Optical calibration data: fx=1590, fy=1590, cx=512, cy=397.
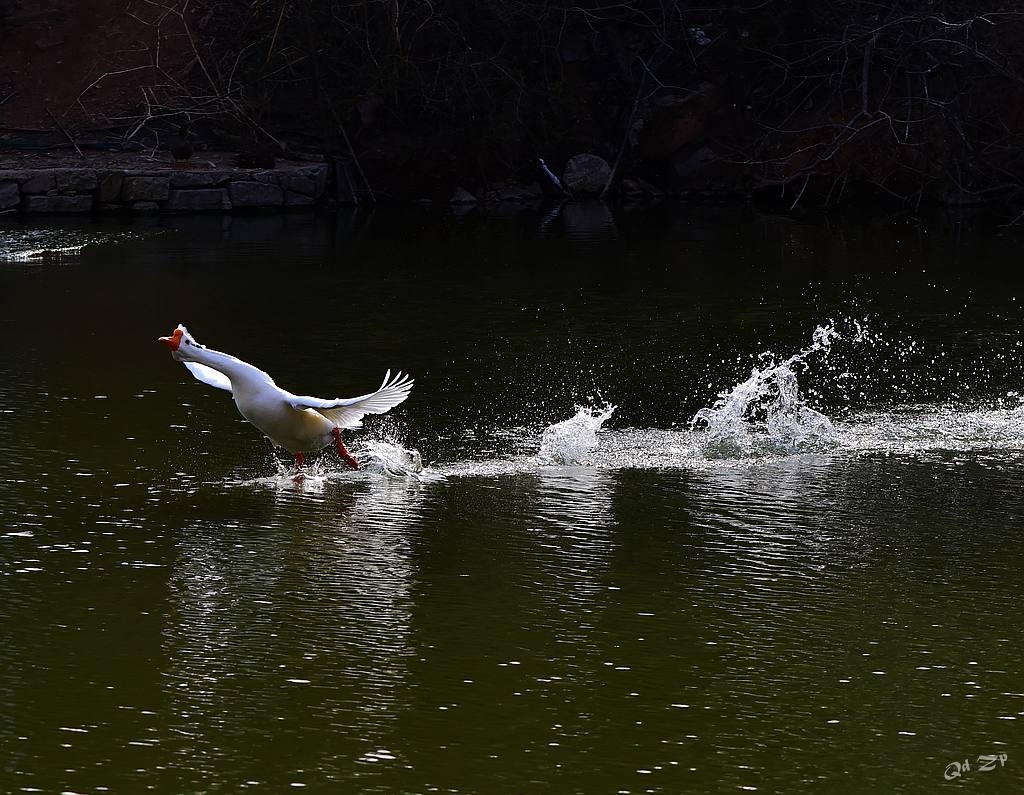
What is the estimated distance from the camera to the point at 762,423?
9672 millimetres

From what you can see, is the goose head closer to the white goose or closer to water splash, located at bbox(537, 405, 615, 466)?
the white goose

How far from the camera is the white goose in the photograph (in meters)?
7.88

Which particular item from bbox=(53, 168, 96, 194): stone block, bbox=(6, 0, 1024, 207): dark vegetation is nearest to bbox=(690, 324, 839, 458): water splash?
bbox=(6, 0, 1024, 207): dark vegetation

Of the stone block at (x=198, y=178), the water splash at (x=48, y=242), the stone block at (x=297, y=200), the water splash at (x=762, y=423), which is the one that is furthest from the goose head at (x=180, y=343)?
the stone block at (x=297, y=200)

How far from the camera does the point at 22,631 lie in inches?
231

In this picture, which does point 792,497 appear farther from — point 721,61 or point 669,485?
point 721,61

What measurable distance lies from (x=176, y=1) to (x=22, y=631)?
2380cm

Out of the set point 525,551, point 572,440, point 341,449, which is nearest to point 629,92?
point 572,440

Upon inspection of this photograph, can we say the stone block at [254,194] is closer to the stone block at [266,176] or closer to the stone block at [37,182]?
the stone block at [266,176]

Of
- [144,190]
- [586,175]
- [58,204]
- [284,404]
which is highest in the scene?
[586,175]

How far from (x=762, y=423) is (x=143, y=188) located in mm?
14727

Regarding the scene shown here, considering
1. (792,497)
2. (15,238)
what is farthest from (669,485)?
(15,238)

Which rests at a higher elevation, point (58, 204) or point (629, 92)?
point (629, 92)

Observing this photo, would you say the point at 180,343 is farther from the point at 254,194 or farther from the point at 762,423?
the point at 254,194
